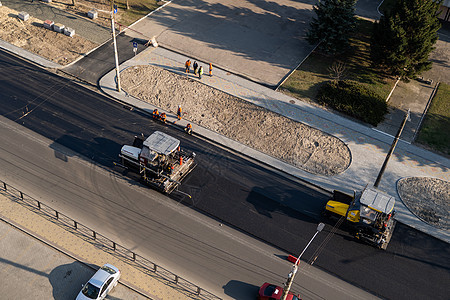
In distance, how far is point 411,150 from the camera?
126ft

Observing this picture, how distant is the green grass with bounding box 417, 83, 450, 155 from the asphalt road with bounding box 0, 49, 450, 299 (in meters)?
11.3

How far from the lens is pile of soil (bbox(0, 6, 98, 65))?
146ft

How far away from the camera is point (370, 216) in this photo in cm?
2983

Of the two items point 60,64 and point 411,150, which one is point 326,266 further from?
point 60,64

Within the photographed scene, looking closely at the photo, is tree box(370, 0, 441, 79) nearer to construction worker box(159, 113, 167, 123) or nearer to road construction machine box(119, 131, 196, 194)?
construction worker box(159, 113, 167, 123)

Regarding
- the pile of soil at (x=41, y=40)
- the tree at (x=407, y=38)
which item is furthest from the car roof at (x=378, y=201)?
the pile of soil at (x=41, y=40)

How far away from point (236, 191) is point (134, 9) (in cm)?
3060

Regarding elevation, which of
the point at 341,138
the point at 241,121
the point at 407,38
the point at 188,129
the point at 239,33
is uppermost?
the point at 407,38

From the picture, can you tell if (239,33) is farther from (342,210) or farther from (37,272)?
(37,272)

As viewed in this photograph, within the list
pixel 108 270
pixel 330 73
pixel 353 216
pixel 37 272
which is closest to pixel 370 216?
pixel 353 216

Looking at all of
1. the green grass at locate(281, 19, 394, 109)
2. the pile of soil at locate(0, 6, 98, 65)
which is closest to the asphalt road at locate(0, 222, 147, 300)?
the pile of soil at locate(0, 6, 98, 65)

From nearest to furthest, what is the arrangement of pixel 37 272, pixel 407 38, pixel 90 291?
pixel 90 291
pixel 37 272
pixel 407 38

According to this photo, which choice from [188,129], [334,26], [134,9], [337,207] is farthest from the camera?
[134,9]

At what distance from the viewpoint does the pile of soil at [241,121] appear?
36.7m
